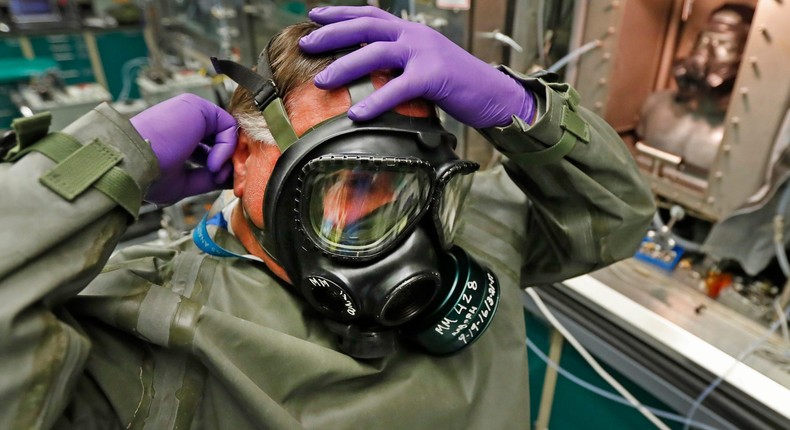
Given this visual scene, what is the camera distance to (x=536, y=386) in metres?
1.97

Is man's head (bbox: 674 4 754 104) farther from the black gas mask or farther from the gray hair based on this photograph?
the gray hair

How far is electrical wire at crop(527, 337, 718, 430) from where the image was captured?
57.0 inches

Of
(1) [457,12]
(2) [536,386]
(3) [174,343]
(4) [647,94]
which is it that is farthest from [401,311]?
(4) [647,94]

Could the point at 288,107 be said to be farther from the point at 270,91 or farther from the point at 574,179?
→ the point at 574,179

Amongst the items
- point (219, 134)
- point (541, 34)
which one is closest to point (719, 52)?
point (541, 34)

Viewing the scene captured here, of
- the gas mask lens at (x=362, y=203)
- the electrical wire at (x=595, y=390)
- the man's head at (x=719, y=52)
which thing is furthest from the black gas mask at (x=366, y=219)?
the man's head at (x=719, y=52)

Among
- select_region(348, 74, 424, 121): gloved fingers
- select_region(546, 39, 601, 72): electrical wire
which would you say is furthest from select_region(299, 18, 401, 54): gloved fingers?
select_region(546, 39, 601, 72): electrical wire

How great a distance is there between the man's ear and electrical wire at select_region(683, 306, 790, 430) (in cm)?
126

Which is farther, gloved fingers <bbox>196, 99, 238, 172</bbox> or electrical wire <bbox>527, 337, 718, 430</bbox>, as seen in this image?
electrical wire <bbox>527, 337, 718, 430</bbox>

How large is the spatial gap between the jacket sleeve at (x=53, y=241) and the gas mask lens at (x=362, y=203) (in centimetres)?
25

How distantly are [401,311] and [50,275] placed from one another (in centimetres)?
49

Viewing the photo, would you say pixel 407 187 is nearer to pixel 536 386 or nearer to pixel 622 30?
pixel 622 30

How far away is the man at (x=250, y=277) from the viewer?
62 centimetres

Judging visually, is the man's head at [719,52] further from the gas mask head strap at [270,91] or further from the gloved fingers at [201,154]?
the gloved fingers at [201,154]
